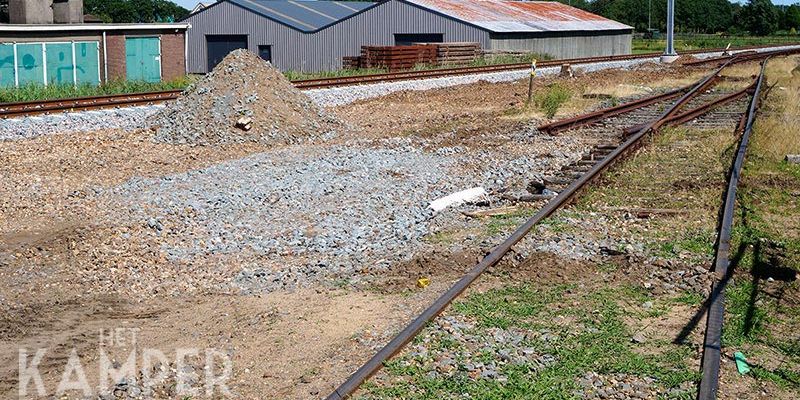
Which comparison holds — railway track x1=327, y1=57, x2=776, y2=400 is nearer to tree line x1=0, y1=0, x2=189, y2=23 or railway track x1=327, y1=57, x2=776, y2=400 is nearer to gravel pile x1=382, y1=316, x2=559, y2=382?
gravel pile x1=382, y1=316, x2=559, y2=382

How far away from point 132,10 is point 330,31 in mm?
74597

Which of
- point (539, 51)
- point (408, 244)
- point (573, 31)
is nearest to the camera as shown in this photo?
point (408, 244)

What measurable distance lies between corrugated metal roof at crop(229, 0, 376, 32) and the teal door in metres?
13.2

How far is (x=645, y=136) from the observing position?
19.2 meters

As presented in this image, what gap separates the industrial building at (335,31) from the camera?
2346 inches

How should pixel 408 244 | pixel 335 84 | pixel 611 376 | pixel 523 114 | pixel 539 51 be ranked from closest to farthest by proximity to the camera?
pixel 611 376 < pixel 408 244 < pixel 523 114 < pixel 335 84 < pixel 539 51

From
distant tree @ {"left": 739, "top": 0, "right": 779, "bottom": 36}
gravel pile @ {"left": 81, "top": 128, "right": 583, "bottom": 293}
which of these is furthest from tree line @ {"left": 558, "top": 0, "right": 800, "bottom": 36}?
gravel pile @ {"left": 81, "top": 128, "right": 583, "bottom": 293}

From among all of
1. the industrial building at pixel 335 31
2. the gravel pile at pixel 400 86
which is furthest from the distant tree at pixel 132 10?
the gravel pile at pixel 400 86

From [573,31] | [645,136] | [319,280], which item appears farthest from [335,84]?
[573,31]

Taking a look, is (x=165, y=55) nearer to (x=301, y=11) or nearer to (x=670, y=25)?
(x=301, y=11)

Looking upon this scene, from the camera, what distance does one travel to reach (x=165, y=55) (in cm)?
4866

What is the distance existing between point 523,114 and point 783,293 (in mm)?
16618

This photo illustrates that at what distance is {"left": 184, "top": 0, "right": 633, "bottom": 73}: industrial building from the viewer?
59.6 metres

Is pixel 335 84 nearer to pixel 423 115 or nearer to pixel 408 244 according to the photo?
pixel 423 115
